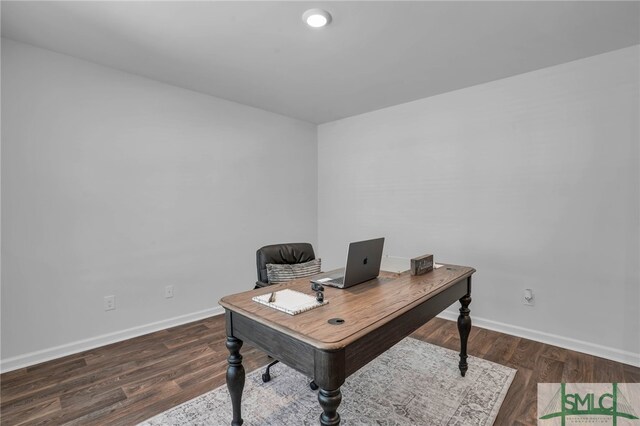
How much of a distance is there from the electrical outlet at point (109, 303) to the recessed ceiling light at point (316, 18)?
111 inches

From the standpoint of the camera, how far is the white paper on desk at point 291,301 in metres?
1.39

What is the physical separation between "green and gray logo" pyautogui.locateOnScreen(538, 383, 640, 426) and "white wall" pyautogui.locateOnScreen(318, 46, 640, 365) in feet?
1.87

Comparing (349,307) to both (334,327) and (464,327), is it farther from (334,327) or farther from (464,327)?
(464,327)

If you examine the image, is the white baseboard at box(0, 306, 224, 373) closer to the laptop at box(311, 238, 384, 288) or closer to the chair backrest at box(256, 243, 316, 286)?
the chair backrest at box(256, 243, 316, 286)

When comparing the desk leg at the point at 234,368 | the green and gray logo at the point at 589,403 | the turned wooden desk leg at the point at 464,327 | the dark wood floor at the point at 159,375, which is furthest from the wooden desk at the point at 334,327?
the green and gray logo at the point at 589,403

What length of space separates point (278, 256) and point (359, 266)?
3.06ft

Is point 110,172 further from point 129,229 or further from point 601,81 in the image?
point 601,81

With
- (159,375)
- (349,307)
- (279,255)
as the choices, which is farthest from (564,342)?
(159,375)

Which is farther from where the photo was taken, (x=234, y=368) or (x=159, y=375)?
(x=159, y=375)

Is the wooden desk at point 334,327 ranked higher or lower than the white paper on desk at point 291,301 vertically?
lower

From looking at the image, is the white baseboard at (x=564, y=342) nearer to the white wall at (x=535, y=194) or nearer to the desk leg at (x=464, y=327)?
the white wall at (x=535, y=194)

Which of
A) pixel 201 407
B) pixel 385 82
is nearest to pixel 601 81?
pixel 385 82

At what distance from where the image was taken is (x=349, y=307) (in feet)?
4.77

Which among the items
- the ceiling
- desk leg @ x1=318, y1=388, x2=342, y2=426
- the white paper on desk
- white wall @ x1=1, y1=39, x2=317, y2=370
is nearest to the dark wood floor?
white wall @ x1=1, y1=39, x2=317, y2=370
